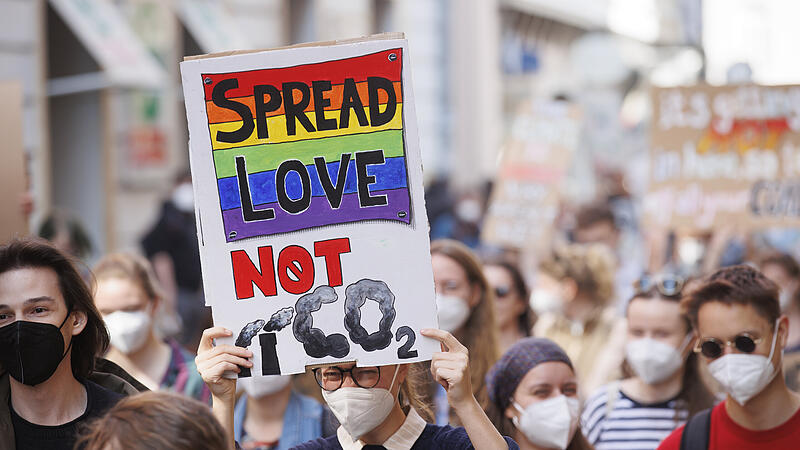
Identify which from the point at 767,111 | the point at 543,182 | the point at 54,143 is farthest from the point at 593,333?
the point at 54,143

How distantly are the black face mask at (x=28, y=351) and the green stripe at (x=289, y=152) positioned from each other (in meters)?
0.67

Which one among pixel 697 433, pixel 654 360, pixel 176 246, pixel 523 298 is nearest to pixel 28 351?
pixel 697 433

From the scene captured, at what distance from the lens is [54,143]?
1375 centimetres

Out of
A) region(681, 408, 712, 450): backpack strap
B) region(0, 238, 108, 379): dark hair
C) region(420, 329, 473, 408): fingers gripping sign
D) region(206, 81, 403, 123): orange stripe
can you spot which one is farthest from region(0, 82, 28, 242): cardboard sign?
region(681, 408, 712, 450): backpack strap

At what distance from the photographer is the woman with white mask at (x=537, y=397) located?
Result: 4.44 m

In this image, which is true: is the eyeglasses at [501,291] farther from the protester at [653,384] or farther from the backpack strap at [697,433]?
the backpack strap at [697,433]

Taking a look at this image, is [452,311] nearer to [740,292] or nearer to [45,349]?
[740,292]

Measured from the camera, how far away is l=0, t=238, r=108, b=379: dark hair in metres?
3.60

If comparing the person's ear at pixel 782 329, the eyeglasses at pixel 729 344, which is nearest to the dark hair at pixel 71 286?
the eyeglasses at pixel 729 344

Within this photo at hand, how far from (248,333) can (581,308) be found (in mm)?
4473

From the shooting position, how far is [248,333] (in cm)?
347

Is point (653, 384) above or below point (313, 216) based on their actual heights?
below

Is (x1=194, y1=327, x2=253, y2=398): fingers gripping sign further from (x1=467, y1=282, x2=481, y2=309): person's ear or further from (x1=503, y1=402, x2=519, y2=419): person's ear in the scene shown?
(x1=467, y1=282, x2=481, y2=309): person's ear

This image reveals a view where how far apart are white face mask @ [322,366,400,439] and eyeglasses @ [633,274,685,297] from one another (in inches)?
85.1
